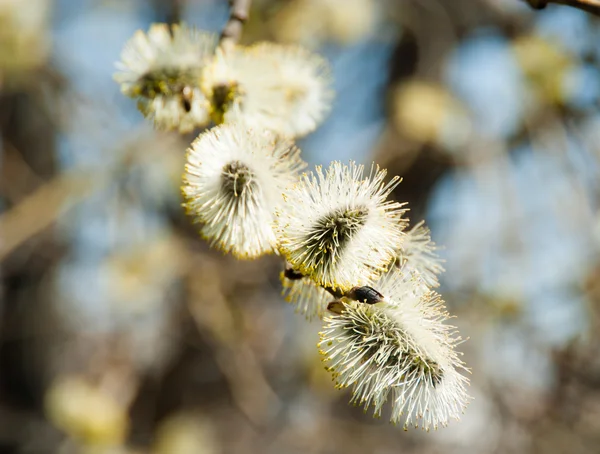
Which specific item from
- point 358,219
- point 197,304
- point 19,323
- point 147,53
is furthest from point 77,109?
point 358,219

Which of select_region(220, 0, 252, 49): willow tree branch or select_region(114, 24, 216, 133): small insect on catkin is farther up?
select_region(220, 0, 252, 49): willow tree branch

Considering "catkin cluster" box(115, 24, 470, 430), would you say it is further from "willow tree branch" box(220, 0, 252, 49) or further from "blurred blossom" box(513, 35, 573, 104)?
"blurred blossom" box(513, 35, 573, 104)

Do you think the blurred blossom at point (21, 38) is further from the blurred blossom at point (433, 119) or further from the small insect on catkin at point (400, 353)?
the small insect on catkin at point (400, 353)

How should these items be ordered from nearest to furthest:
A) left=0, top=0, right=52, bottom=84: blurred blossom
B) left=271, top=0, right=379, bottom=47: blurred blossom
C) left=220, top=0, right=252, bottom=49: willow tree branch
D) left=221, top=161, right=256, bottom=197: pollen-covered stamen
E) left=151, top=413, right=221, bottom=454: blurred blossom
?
left=221, top=161, right=256, bottom=197: pollen-covered stamen → left=220, top=0, right=252, bottom=49: willow tree branch → left=0, top=0, right=52, bottom=84: blurred blossom → left=271, top=0, right=379, bottom=47: blurred blossom → left=151, top=413, right=221, bottom=454: blurred blossom

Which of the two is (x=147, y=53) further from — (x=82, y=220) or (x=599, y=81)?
(x=82, y=220)

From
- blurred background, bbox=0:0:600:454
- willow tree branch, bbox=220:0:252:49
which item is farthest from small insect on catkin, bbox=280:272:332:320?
blurred background, bbox=0:0:600:454
